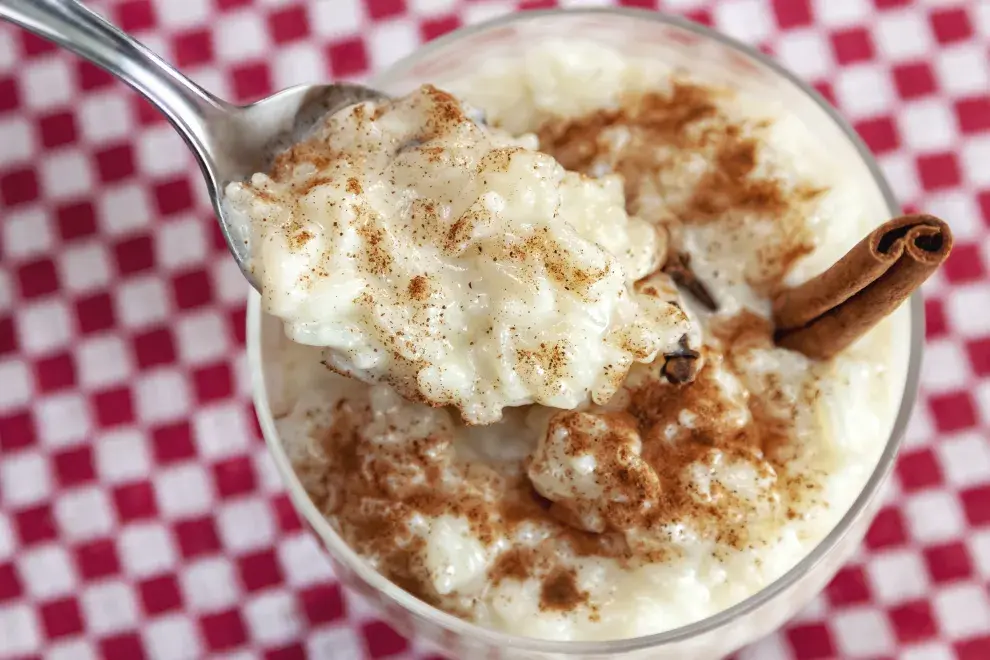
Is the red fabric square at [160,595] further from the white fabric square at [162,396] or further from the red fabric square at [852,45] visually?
the red fabric square at [852,45]

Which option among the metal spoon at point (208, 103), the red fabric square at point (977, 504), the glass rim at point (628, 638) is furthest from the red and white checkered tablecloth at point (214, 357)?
the metal spoon at point (208, 103)

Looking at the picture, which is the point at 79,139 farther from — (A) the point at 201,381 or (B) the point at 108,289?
(A) the point at 201,381

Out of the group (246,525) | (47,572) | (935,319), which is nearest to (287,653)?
(246,525)

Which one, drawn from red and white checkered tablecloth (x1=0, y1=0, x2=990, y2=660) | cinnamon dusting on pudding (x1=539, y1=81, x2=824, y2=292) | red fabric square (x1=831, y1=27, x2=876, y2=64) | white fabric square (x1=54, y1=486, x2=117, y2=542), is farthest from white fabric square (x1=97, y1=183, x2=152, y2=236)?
red fabric square (x1=831, y1=27, x2=876, y2=64)

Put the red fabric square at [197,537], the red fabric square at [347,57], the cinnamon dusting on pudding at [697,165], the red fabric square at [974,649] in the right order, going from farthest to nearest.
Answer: the red fabric square at [347,57]
the red fabric square at [197,537]
the red fabric square at [974,649]
the cinnamon dusting on pudding at [697,165]

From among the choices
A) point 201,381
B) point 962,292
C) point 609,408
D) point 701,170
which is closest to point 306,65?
point 201,381
